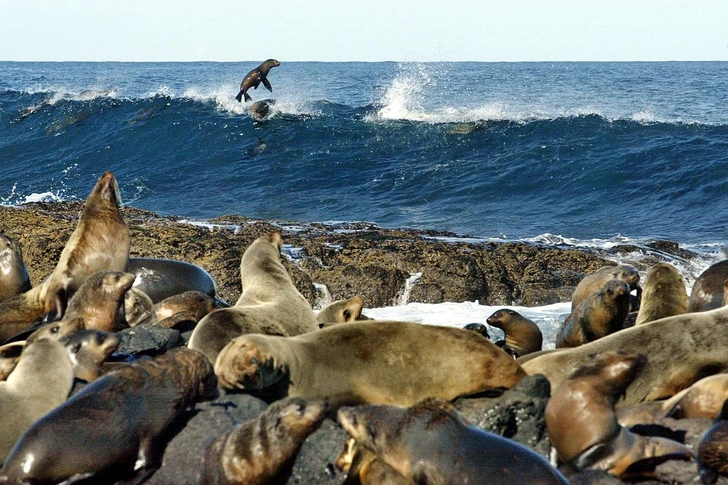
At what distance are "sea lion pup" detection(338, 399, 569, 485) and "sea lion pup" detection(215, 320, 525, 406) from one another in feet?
2.89

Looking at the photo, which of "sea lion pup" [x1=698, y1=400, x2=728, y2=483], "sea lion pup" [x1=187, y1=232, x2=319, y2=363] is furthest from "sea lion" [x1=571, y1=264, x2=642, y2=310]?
"sea lion pup" [x1=698, y1=400, x2=728, y2=483]

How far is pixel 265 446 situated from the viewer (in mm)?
4199

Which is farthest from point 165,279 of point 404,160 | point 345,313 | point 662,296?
point 404,160

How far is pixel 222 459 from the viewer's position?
4.23 m

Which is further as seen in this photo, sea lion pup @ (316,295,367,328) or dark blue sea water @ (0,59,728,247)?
dark blue sea water @ (0,59,728,247)

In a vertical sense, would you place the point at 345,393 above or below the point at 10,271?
above

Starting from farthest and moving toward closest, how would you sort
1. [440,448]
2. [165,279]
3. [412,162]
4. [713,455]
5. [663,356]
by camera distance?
1. [412,162]
2. [165,279]
3. [663,356]
4. [713,455]
5. [440,448]

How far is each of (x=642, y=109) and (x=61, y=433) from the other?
34.0 meters

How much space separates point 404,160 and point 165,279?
1815 cm

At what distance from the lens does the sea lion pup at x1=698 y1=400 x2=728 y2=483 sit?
4152mm

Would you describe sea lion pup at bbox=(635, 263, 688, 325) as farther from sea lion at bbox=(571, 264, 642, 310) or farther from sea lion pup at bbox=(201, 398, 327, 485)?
Answer: sea lion pup at bbox=(201, 398, 327, 485)

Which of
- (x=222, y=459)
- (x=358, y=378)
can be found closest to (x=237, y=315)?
(x=358, y=378)

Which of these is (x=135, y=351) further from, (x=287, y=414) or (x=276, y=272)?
(x=287, y=414)

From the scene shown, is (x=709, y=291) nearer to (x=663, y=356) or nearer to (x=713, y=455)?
(x=663, y=356)
